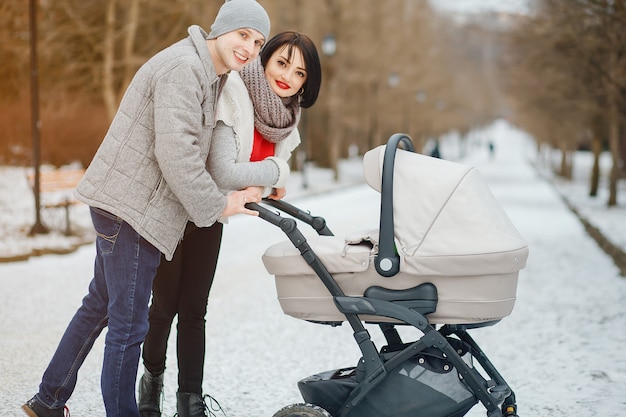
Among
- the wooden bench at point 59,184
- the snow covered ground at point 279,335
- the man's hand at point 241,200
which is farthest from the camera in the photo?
the wooden bench at point 59,184

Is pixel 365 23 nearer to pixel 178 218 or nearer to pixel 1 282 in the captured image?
pixel 1 282

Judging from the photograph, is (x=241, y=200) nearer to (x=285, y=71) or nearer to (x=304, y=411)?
(x=285, y=71)

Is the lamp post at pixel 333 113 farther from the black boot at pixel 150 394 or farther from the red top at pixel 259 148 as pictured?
the red top at pixel 259 148

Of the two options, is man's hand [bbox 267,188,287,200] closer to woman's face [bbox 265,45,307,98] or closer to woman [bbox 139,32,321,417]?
woman [bbox 139,32,321,417]

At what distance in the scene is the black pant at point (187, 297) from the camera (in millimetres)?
3537

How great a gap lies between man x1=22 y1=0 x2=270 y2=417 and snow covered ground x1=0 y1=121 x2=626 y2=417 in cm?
111

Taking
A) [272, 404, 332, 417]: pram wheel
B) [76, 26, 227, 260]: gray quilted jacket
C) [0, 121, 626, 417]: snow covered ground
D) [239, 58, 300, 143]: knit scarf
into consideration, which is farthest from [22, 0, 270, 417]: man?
[0, 121, 626, 417]: snow covered ground

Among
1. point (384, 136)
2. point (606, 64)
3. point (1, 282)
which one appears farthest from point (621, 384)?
point (384, 136)

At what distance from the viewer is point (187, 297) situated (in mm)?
3600

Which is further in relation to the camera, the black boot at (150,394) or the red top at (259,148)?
the black boot at (150,394)

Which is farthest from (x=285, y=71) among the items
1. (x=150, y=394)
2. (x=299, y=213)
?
(x=150, y=394)

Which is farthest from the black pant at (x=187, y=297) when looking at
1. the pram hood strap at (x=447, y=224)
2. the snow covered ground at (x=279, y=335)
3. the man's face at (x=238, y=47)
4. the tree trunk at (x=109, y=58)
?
the tree trunk at (x=109, y=58)

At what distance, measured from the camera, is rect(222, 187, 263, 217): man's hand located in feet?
10.5

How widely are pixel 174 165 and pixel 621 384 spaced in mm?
3099
